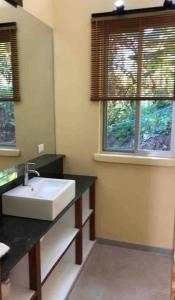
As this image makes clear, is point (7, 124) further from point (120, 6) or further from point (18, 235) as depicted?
point (120, 6)

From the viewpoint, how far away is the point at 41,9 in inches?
97.7

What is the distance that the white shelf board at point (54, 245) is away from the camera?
6.04ft

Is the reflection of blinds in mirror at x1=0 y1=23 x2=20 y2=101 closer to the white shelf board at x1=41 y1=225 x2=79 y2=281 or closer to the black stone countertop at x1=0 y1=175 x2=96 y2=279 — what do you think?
the black stone countertop at x1=0 y1=175 x2=96 y2=279

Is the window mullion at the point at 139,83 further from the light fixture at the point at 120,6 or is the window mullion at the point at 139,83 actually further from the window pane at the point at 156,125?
the light fixture at the point at 120,6

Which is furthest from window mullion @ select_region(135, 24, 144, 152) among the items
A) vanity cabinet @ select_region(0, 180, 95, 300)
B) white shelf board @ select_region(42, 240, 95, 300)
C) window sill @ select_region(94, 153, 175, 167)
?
white shelf board @ select_region(42, 240, 95, 300)

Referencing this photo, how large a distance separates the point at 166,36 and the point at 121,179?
1427 mm

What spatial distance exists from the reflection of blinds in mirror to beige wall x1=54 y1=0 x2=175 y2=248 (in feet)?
2.00

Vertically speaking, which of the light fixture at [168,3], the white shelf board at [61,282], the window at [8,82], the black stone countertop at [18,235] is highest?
the light fixture at [168,3]

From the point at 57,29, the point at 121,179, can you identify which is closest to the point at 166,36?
the point at 57,29

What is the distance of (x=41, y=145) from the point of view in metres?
2.71

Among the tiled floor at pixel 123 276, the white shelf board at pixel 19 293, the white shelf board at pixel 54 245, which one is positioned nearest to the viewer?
the white shelf board at pixel 19 293

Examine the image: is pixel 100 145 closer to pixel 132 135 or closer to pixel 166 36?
pixel 132 135

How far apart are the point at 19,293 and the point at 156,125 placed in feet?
6.19

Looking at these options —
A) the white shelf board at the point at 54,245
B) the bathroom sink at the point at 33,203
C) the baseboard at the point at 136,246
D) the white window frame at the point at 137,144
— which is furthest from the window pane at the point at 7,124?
the baseboard at the point at 136,246
